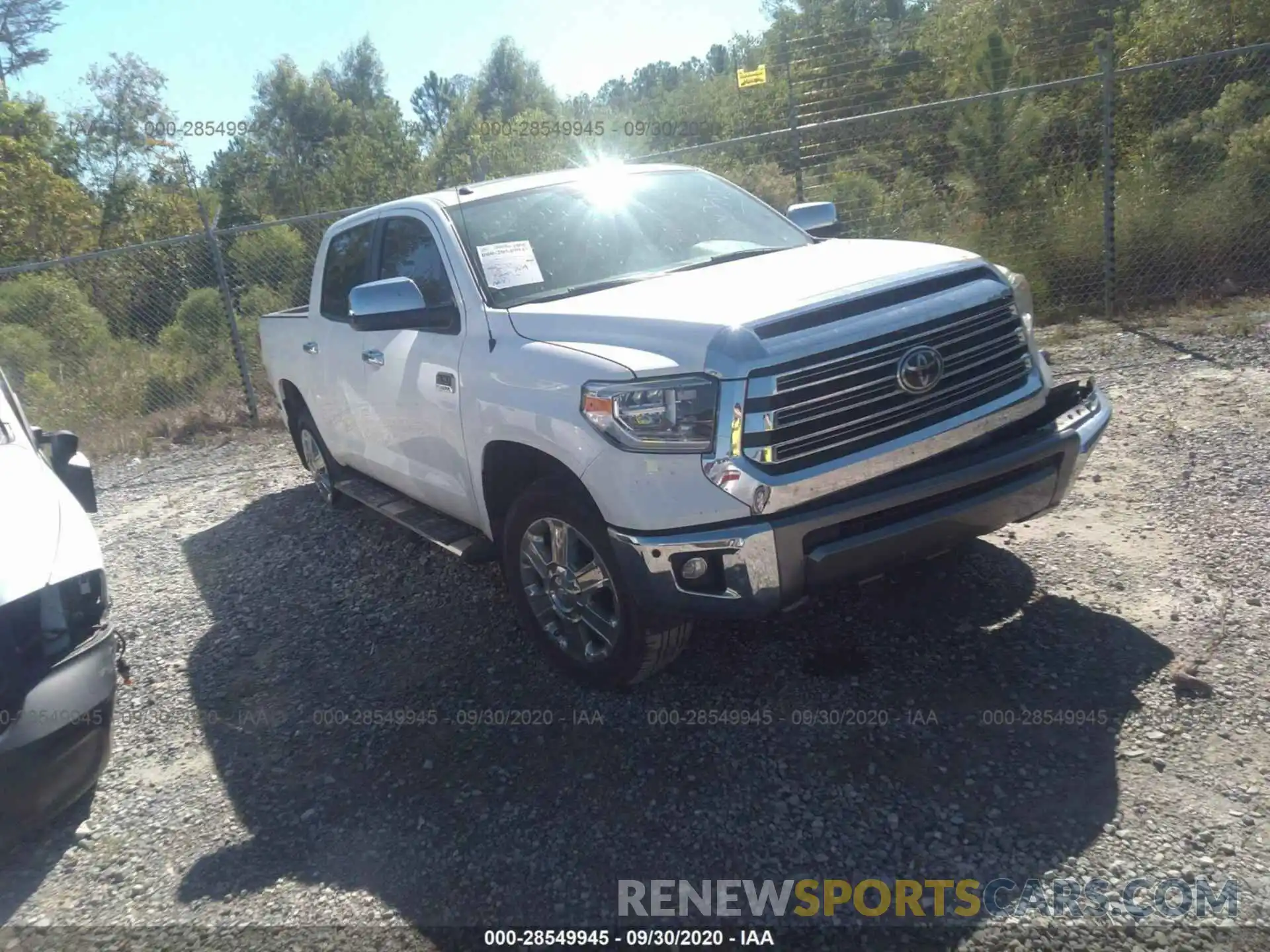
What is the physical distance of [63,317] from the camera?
39.8 feet

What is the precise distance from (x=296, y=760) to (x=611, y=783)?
1.33m

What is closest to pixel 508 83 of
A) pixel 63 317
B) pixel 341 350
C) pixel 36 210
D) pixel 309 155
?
pixel 309 155

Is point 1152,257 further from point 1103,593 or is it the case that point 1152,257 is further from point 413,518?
point 413,518

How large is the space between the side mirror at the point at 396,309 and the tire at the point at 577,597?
98cm

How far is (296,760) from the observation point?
154 inches

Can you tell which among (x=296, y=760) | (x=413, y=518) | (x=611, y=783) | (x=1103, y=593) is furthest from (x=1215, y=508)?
(x=296, y=760)

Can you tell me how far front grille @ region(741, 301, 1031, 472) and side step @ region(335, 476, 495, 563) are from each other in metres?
1.61

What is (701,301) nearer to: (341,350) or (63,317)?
(341,350)

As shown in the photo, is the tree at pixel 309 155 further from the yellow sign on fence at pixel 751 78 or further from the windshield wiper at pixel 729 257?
the windshield wiper at pixel 729 257

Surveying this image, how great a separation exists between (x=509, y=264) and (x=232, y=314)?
22.4 feet

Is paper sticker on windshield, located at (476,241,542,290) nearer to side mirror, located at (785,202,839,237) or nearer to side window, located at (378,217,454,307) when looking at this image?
side window, located at (378,217,454,307)

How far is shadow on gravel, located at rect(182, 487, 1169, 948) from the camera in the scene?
9.86ft

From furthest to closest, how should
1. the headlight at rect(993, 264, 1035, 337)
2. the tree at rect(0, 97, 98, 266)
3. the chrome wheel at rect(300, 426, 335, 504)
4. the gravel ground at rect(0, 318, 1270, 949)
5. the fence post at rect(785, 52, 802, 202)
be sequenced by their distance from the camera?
the tree at rect(0, 97, 98, 266)
the fence post at rect(785, 52, 802, 202)
the chrome wheel at rect(300, 426, 335, 504)
the headlight at rect(993, 264, 1035, 337)
the gravel ground at rect(0, 318, 1270, 949)

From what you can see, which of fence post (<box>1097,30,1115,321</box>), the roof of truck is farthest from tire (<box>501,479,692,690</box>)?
fence post (<box>1097,30,1115,321</box>)
